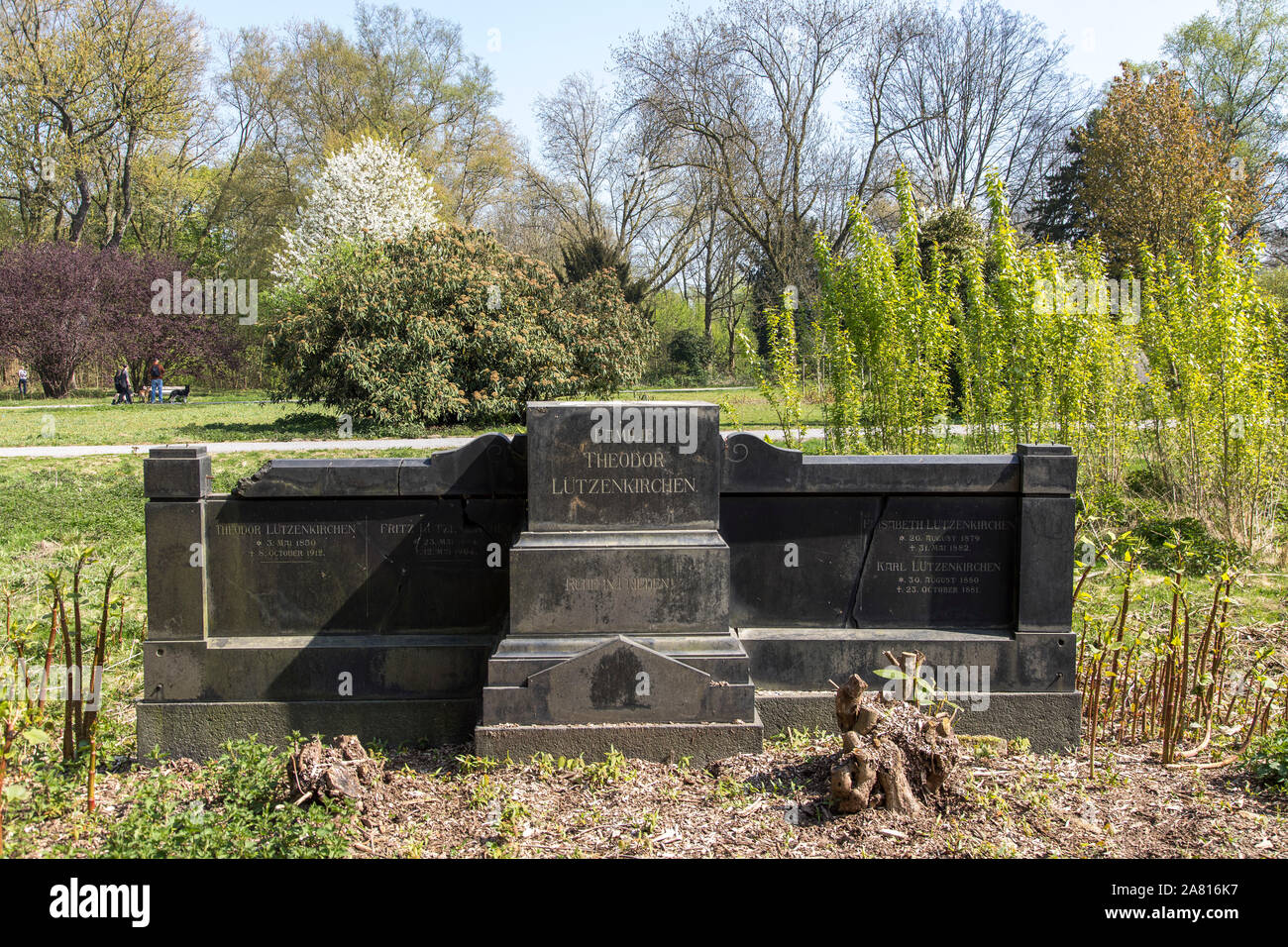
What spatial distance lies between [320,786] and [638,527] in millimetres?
1821

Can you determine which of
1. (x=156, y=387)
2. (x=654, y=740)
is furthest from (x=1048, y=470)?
(x=156, y=387)

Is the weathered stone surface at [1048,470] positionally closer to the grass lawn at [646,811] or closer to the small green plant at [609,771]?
the grass lawn at [646,811]

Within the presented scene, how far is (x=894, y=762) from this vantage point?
3664 mm

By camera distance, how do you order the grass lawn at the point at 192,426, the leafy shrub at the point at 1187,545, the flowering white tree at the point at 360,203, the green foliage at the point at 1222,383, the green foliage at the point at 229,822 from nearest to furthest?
the green foliage at the point at 229,822 < the green foliage at the point at 1222,383 < the leafy shrub at the point at 1187,545 < the grass lawn at the point at 192,426 < the flowering white tree at the point at 360,203

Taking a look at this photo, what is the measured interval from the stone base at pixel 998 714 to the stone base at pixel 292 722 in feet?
5.10

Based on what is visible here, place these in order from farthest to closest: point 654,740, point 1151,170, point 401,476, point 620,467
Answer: point 1151,170 → point 401,476 → point 620,467 → point 654,740

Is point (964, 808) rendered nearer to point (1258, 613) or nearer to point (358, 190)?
point (1258, 613)

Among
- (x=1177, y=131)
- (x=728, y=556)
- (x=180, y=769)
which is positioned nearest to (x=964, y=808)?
(x=728, y=556)

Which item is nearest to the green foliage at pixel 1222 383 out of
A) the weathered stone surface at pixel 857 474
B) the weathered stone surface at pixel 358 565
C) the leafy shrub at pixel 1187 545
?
the leafy shrub at pixel 1187 545

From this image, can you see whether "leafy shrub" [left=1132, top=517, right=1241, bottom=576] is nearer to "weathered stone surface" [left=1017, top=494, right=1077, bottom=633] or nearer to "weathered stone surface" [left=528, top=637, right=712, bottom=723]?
"weathered stone surface" [left=1017, top=494, right=1077, bottom=633]

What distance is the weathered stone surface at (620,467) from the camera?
457 centimetres

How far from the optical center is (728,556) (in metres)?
4.54

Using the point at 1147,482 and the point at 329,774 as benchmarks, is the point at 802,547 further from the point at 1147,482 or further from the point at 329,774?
the point at 1147,482

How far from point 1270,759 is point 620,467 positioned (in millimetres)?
3189
